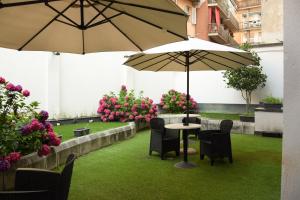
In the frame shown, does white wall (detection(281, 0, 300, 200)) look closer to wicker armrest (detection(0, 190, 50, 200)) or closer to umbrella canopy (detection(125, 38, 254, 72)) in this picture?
wicker armrest (detection(0, 190, 50, 200))

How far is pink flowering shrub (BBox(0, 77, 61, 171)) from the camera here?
4.79 meters

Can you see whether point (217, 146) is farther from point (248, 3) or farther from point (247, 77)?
point (248, 3)

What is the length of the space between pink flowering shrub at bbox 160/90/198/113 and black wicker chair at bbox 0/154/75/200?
417 inches

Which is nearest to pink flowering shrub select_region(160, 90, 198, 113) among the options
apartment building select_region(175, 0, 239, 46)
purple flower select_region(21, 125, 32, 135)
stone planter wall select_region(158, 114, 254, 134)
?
stone planter wall select_region(158, 114, 254, 134)

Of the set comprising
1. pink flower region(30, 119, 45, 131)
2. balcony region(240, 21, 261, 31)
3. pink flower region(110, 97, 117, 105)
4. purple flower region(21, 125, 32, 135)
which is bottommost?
purple flower region(21, 125, 32, 135)

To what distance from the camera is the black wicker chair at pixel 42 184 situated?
8.48 ft

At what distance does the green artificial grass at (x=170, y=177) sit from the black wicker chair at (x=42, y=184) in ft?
5.07

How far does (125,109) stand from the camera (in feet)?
36.5

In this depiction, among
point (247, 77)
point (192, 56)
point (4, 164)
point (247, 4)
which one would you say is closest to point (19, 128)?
point (4, 164)

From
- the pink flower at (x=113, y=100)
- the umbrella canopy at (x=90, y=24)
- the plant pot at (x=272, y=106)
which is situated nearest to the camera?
the umbrella canopy at (x=90, y=24)

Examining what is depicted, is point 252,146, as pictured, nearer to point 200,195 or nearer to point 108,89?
point 200,195

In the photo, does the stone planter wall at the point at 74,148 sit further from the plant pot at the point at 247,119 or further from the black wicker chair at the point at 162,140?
the plant pot at the point at 247,119

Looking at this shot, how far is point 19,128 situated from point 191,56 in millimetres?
3912

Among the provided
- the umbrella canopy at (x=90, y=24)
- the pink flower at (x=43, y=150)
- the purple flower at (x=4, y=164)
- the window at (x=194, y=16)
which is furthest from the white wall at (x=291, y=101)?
the window at (x=194, y=16)
